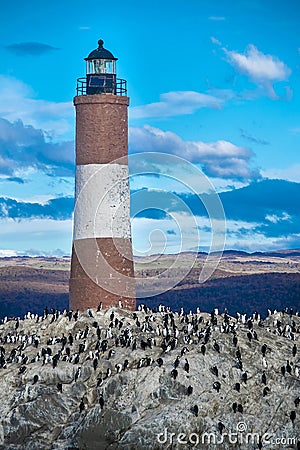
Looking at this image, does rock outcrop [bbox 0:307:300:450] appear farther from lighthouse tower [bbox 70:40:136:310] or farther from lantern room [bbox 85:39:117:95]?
lantern room [bbox 85:39:117:95]

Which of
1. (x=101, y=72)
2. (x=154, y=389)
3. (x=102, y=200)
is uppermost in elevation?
(x=101, y=72)

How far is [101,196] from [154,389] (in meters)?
15.1

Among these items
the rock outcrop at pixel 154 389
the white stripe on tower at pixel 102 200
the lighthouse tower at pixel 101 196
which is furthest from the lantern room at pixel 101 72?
the rock outcrop at pixel 154 389

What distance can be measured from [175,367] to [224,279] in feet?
194

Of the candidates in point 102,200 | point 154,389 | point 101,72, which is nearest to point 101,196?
point 102,200

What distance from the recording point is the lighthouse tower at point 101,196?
6562cm

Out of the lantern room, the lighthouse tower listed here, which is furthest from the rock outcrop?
the lantern room

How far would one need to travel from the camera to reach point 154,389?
54062mm

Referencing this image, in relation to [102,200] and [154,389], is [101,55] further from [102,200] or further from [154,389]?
[154,389]

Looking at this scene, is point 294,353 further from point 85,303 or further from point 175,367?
point 85,303

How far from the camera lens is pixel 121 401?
177ft

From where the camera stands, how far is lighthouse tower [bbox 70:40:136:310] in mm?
65625

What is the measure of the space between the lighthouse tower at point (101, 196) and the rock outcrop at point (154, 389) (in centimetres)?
528

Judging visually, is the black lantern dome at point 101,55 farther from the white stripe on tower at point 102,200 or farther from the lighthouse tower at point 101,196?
the white stripe on tower at point 102,200
